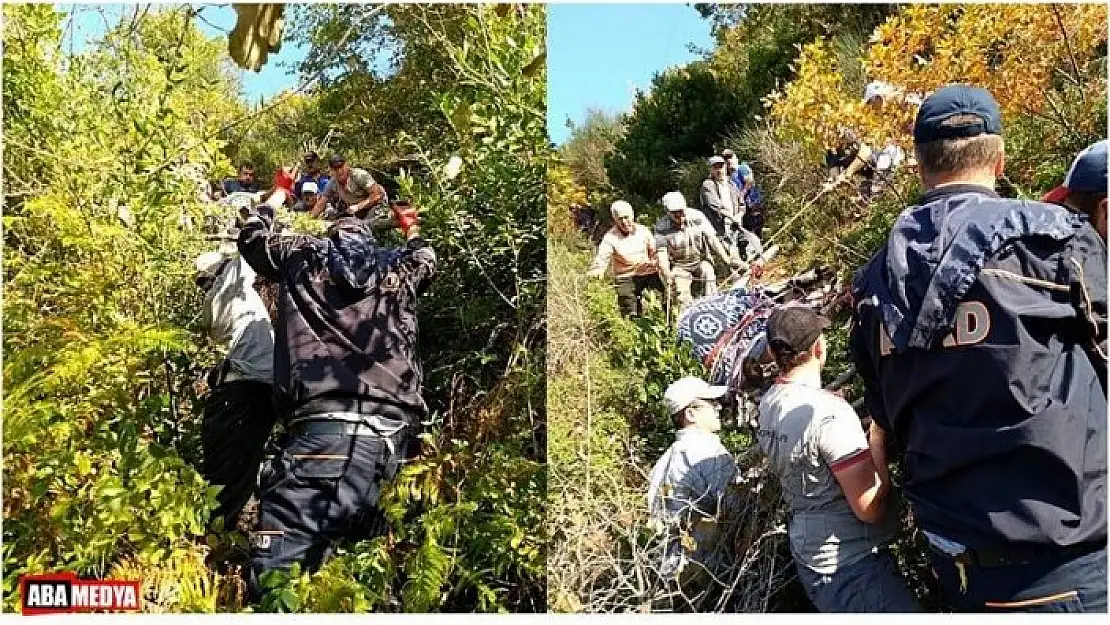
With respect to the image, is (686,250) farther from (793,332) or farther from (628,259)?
(793,332)

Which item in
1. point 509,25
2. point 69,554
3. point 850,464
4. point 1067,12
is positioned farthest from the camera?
point 509,25

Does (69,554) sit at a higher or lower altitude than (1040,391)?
lower

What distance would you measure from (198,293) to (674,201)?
1751mm

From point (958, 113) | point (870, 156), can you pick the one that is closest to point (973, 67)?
point (870, 156)

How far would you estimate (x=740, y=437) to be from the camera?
10.4 ft

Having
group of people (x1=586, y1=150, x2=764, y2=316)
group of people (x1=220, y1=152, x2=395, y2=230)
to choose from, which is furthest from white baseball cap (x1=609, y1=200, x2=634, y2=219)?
group of people (x1=220, y1=152, x2=395, y2=230)

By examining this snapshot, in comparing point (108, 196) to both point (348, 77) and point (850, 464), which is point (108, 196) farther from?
point (850, 464)

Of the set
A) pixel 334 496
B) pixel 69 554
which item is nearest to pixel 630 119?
pixel 334 496

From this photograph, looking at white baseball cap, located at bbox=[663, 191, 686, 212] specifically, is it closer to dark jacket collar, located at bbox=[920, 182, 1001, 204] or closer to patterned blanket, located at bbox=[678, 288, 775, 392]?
patterned blanket, located at bbox=[678, 288, 775, 392]

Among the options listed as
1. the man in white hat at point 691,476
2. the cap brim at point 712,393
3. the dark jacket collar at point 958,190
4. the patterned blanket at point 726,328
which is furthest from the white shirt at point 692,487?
the dark jacket collar at point 958,190

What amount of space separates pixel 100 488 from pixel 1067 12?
3.37 metres

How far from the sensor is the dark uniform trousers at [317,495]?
335 cm

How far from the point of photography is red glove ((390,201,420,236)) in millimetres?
3590

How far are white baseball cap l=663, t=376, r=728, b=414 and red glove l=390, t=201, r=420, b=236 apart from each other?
1.09 metres
